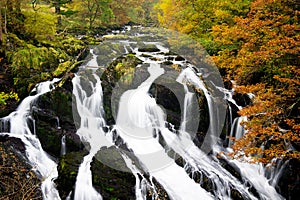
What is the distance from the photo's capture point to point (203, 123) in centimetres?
1009

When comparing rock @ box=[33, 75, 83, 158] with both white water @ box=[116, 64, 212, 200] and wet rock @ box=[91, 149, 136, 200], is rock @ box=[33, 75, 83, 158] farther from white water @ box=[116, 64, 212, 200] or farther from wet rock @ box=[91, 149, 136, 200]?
wet rock @ box=[91, 149, 136, 200]

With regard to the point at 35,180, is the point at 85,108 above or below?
above

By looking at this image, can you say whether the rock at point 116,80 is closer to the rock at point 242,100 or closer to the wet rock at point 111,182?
the wet rock at point 111,182

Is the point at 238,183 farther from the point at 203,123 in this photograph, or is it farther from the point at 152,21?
the point at 152,21

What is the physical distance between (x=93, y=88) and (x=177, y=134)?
12.6 feet

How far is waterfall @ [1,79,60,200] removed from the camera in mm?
7925

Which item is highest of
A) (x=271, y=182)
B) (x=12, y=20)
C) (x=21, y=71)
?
(x=12, y=20)

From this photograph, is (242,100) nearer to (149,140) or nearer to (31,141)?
(149,140)

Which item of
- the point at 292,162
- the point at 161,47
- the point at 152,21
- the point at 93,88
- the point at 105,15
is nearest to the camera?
the point at 292,162

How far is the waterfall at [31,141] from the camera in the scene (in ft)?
26.0

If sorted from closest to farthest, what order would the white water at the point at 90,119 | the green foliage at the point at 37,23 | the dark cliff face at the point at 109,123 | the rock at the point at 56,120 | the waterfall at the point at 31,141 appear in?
1. the dark cliff face at the point at 109,123
2. the waterfall at the point at 31,141
3. the white water at the point at 90,119
4. the rock at the point at 56,120
5. the green foliage at the point at 37,23

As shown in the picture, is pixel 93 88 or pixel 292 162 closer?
pixel 292 162

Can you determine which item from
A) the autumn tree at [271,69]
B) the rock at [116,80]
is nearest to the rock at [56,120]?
the rock at [116,80]

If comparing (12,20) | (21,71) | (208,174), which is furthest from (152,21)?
(208,174)
